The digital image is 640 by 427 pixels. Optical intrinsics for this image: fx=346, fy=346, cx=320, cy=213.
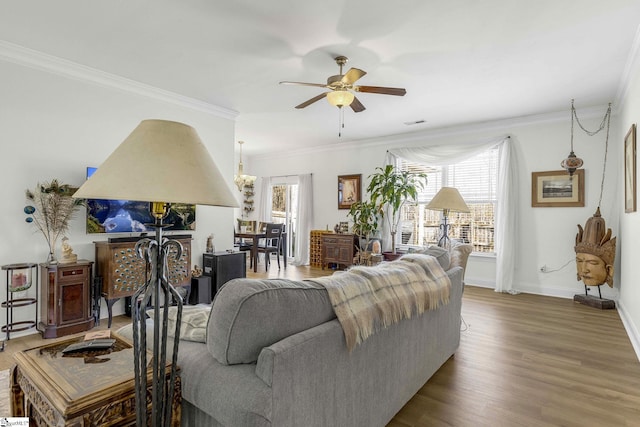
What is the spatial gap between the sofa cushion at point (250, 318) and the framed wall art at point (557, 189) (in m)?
4.99

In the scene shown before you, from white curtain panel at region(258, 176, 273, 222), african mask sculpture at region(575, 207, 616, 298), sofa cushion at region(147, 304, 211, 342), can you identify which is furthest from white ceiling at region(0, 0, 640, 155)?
white curtain panel at region(258, 176, 273, 222)

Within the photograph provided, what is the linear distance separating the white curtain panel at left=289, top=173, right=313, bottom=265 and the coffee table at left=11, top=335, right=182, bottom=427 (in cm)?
630

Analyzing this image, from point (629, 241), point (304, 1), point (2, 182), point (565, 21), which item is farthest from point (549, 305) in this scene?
point (2, 182)

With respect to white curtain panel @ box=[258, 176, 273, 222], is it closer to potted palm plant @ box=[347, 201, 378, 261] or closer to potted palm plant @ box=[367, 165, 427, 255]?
potted palm plant @ box=[347, 201, 378, 261]

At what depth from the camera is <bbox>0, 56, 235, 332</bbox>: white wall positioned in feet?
10.4

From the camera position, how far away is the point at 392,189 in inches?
206

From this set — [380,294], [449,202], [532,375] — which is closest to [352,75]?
[449,202]

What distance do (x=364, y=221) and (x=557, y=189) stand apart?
2.96 metres

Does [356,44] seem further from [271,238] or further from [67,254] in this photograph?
[271,238]

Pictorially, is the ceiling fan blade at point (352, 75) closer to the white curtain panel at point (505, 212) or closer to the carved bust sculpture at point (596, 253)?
the white curtain panel at point (505, 212)

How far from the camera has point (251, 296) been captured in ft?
3.97

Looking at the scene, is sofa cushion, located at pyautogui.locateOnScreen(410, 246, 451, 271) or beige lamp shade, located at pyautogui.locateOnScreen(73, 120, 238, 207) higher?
beige lamp shade, located at pyautogui.locateOnScreen(73, 120, 238, 207)

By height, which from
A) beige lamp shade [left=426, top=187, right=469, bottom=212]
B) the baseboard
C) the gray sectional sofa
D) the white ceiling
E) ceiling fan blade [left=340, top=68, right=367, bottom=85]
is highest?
the white ceiling

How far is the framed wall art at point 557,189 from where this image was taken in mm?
4793
